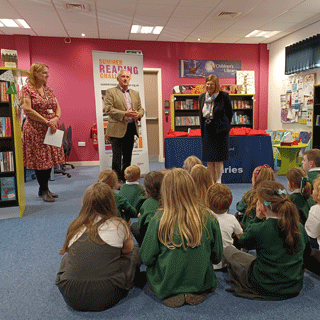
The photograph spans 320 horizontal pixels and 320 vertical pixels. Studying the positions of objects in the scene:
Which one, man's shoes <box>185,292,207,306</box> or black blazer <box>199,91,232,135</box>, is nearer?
man's shoes <box>185,292,207,306</box>

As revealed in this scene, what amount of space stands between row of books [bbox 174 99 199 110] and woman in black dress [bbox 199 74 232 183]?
299cm

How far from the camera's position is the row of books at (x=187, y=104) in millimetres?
6836

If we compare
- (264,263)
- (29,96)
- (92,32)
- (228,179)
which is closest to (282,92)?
(228,179)

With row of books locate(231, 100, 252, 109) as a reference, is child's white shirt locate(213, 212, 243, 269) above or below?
below

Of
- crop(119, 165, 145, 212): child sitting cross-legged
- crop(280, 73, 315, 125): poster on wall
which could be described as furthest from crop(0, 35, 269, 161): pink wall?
crop(119, 165, 145, 212): child sitting cross-legged

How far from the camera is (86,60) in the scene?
273 inches

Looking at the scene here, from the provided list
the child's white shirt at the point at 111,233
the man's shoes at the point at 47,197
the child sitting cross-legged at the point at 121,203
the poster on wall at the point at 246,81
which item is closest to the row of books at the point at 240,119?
the poster on wall at the point at 246,81

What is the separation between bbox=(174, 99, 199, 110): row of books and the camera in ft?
22.4

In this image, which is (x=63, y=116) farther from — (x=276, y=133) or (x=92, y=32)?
(x=276, y=133)

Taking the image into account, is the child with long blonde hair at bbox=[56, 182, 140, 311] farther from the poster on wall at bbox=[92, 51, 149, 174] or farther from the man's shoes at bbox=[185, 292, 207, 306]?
the poster on wall at bbox=[92, 51, 149, 174]

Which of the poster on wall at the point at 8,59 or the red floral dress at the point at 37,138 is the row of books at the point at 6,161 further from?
the poster on wall at the point at 8,59

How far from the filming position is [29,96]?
11.3ft

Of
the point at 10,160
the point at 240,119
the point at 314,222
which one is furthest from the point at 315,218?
the point at 240,119

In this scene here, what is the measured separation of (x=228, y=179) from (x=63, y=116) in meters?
4.25
